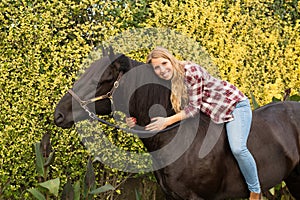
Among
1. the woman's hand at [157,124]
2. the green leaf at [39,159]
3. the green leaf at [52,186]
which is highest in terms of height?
the woman's hand at [157,124]

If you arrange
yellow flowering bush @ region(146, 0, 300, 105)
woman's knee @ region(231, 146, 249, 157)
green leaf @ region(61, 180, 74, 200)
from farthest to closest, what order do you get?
yellow flowering bush @ region(146, 0, 300, 105) < green leaf @ region(61, 180, 74, 200) < woman's knee @ region(231, 146, 249, 157)

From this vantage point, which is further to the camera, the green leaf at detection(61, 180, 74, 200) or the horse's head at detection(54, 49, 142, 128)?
the green leaf at detection(61, 180, 74, 200)

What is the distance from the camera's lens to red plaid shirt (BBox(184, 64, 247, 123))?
11.4 ft

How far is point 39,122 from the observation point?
508cm

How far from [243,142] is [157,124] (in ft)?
2.22

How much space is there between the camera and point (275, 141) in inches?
154

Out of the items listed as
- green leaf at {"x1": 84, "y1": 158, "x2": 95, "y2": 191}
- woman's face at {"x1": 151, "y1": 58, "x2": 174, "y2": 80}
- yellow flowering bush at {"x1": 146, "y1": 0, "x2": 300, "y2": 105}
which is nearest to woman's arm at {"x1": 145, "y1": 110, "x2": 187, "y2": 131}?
woman's face at {"x1": 151, "y1": 58, "x2": 174, "y2": 80}

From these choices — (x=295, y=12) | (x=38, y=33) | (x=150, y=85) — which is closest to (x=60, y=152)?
(x=38, y=33)

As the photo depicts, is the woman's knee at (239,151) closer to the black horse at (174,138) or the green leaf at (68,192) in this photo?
the black horse at (174,138)

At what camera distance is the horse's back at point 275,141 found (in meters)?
3.85

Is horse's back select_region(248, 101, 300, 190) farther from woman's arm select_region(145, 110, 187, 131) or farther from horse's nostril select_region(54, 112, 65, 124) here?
horse's nostril select_region(54, 112, 65, 124)

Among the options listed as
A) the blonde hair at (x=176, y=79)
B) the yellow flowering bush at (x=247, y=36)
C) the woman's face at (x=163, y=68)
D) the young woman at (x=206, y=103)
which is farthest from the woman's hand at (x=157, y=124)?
the yellow flowering bush at (x=247, y=36)

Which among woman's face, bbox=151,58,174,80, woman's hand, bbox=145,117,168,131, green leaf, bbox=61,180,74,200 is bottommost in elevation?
green leaf, bbox=61,180,74,200

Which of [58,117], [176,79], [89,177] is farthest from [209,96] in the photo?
[89,177]
